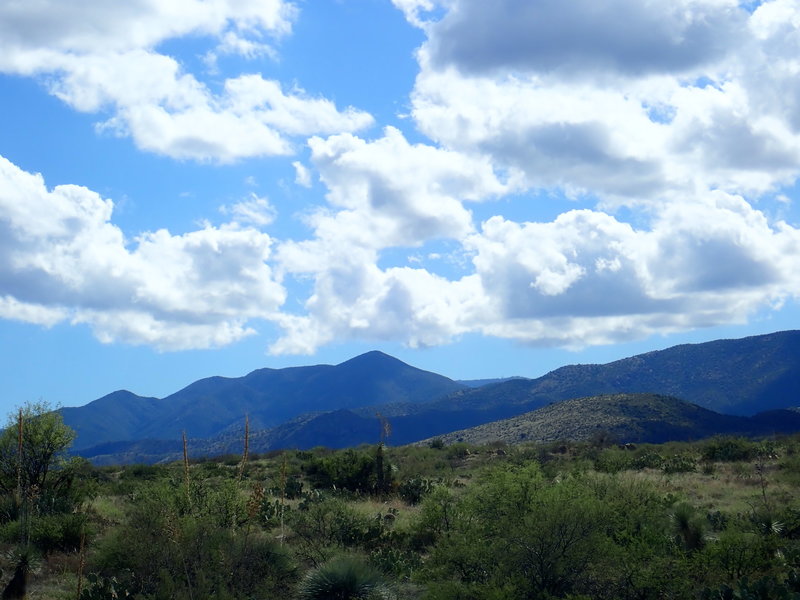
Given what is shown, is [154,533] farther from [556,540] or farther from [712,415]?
[712,415]

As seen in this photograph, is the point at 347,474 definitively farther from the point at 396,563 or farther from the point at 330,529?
the point at 396,563

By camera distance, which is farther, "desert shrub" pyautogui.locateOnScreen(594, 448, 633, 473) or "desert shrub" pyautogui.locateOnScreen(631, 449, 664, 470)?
"desert shrub" pyautogui.locateOnScreen(631, 449, 664, 470)

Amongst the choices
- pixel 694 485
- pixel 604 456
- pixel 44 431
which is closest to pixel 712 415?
pixel 604 456

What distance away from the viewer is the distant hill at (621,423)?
72.8m

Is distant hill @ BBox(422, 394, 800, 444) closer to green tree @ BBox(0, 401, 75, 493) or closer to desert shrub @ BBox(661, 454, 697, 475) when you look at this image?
desert shrub @ BBox(661, 454, 697, 475)

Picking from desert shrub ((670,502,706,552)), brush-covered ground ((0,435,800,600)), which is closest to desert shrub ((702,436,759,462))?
brush-covered ground ((0,435,800,600))

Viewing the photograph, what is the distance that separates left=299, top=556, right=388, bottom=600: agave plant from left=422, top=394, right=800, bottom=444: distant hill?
5565 centimetres

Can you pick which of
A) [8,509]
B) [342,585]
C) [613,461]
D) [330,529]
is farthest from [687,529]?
[613,461]

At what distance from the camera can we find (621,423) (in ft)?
248

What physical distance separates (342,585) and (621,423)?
66.3m

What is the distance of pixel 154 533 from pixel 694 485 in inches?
831

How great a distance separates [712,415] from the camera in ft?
308

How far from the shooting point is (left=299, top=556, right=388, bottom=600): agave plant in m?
13.7

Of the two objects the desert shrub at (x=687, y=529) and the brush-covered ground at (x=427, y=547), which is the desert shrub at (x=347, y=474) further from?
the desert shrub at (x=687, y=529)
